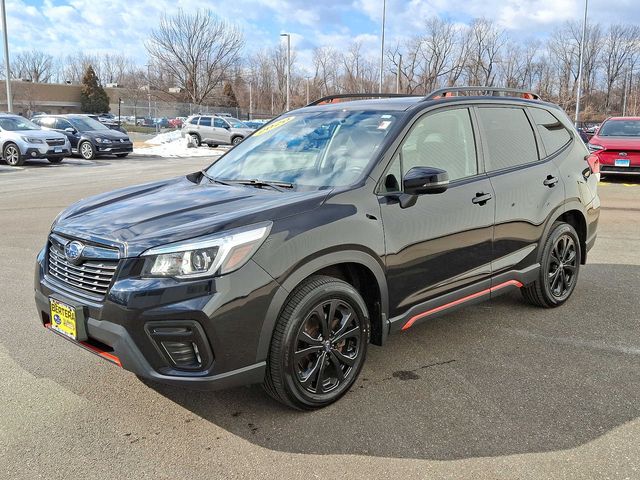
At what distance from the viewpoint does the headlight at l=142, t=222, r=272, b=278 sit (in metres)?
2.83

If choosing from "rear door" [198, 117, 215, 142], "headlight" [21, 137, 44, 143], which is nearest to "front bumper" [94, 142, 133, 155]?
"headlight" [21, 137, 44, 143]

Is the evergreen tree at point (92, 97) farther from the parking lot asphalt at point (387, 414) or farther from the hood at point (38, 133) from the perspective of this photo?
the parking lot asphalt at point (387, 414)

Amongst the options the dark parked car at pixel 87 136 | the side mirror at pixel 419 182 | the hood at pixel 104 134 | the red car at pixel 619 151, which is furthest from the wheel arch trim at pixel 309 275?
the hood at pixel 104 134

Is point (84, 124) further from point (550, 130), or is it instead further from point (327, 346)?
point (327, 346)

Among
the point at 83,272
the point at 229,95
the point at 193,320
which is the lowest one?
the point at 193,320

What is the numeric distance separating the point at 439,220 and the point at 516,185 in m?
1.01

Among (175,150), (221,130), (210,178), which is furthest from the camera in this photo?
(221,130)

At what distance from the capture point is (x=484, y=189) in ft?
13.6

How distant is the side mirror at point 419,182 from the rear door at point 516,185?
0.86m

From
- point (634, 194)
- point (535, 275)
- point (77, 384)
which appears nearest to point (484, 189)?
point (535, 275)

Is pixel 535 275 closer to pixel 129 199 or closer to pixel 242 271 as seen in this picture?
pixel 242 271

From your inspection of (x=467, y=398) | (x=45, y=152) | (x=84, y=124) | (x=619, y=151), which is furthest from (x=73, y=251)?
(x=84, y=124)

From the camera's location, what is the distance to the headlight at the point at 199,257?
9.29 feet

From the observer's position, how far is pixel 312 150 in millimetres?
4008
